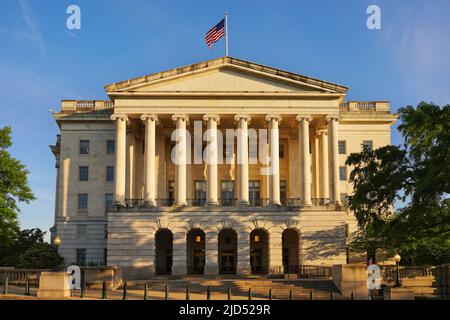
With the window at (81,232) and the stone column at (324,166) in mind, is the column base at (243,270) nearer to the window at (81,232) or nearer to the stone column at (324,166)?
the stone column at (324,166)

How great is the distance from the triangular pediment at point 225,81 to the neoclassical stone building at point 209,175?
0.32ft

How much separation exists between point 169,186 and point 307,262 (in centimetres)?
1717

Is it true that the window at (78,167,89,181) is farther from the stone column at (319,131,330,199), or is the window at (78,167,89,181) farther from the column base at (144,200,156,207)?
the stone column at (319,131,330,199)

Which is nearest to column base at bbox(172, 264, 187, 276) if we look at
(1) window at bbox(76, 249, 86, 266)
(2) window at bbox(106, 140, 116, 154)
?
(1) window at bbox(76, 249, 86, 266)

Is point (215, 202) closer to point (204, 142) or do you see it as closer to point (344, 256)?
point (204, 142)

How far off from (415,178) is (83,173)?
38794mm

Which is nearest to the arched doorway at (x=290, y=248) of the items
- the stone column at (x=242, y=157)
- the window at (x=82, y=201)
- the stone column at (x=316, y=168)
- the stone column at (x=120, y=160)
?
the stone column at (x=316, y=168)

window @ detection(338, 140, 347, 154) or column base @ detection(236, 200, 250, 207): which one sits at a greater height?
window @ detection(338, 140, 347, 154)

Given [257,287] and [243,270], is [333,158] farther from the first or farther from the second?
[257,287]

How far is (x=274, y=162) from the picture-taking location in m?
55.8

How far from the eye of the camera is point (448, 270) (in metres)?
38.9

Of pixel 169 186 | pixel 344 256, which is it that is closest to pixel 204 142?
pixel 169 186

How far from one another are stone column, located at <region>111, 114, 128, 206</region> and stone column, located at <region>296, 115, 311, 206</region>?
16877mm

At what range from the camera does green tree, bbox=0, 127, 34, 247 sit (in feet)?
162
